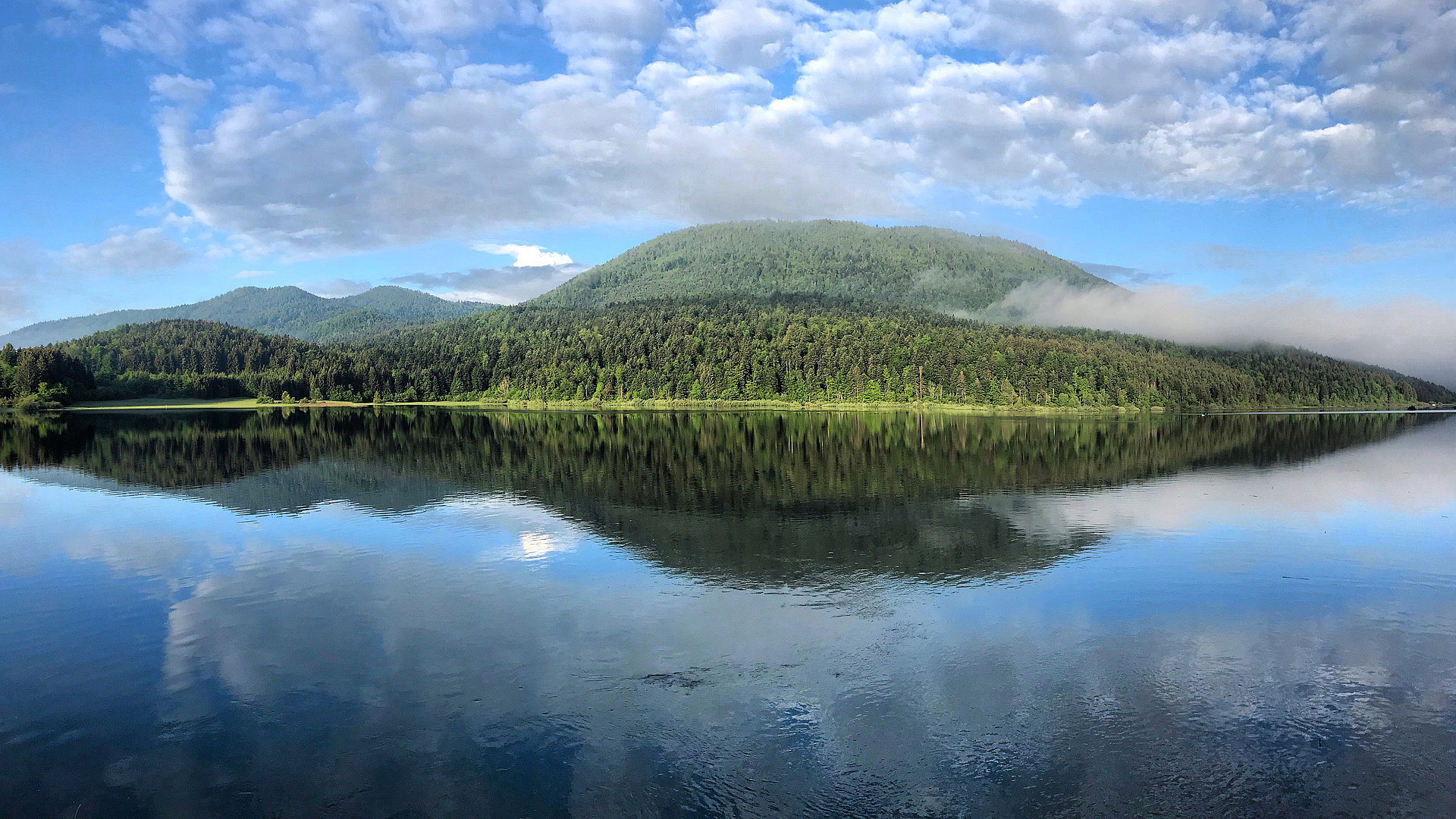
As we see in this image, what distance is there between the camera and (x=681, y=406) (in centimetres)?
16438

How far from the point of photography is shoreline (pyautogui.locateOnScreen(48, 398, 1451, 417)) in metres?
153

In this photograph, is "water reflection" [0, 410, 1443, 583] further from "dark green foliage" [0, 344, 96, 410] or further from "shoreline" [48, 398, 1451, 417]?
"dark green foliage" [0, 344, 96, 410]

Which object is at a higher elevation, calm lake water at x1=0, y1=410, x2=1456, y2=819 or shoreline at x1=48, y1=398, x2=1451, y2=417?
shoreline at x1=48, y1=398, x2=1451, y2=417

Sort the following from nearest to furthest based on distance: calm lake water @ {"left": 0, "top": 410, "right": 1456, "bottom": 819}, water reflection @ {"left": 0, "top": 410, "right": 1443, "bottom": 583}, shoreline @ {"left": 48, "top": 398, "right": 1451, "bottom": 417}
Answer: calm lake water @ {"left": 0, "top": 410, "right": 1456, "bottom": 819}
water reflection @ {"left": 0, "top": 410, "right": 1443, "bottom": 583}
shoreline @ {"left": 48, "top": 398, "right": 1451, "bottom": 417}

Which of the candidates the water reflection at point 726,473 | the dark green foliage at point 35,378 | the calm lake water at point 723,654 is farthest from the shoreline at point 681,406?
the calm lake water at point 723,654

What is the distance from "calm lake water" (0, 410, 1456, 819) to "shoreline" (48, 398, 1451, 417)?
115 metres

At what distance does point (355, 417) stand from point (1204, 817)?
136173 millimetres

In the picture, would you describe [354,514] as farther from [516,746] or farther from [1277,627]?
[1277,627]

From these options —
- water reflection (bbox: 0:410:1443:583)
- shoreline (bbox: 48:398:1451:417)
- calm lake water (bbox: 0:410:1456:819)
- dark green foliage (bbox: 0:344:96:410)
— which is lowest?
calm lake water (bbox: 0:410:1456:819)

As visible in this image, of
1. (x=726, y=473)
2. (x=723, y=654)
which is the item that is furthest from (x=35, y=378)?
(x=723, y=654)

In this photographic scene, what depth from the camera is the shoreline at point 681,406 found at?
6014 inches

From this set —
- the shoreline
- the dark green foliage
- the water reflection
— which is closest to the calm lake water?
the water reflection

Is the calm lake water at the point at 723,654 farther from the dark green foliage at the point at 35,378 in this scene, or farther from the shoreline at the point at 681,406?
the dark green foliage at the point at 35,378

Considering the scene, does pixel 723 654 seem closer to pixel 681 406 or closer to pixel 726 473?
pixel 726 473
